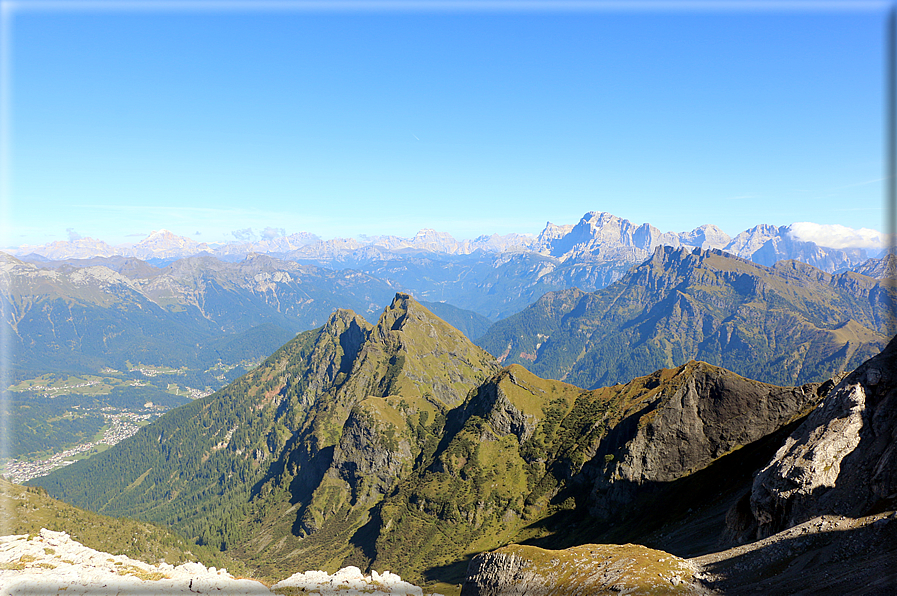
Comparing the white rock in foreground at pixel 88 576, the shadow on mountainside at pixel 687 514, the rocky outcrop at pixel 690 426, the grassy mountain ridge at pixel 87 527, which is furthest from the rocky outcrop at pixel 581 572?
the grassy mountain ridge at pixel 87 527

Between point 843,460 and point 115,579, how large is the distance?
265ft

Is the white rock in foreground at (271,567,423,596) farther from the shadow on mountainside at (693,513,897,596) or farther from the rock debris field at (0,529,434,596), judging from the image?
the shadow on mountainside at (693,513,897,596)

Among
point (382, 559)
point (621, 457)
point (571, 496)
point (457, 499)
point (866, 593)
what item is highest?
point (866, 593)

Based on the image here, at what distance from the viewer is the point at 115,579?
48438mm

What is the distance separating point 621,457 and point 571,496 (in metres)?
35.8

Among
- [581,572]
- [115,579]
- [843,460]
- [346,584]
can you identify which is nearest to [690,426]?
[843,460]

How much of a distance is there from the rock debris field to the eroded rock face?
47.6m

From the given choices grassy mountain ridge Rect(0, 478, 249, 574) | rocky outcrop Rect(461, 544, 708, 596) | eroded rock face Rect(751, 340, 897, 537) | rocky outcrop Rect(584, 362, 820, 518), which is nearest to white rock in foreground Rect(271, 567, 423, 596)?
rocky outcrop Rect(461, 544, 708, 596)

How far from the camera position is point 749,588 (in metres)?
37.1

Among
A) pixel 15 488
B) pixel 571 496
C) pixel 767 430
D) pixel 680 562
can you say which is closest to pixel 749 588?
pixel 680 562

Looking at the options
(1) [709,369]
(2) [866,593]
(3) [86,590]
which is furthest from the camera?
(1) [709,369]

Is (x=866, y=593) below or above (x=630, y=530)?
above

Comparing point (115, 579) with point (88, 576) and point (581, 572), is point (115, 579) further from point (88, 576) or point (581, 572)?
point (581, 572)

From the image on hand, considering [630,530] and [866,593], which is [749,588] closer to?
[866,593]
